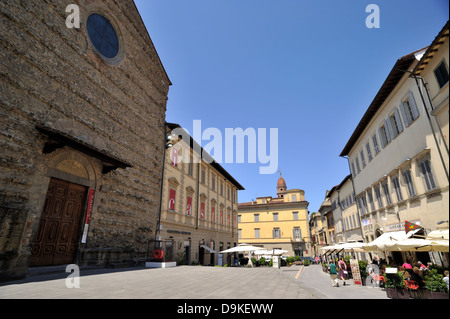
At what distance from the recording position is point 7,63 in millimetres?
8758

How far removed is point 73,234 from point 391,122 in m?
19.7

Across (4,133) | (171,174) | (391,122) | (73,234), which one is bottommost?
(73,234)

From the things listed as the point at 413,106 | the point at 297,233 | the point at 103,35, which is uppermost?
the point at 103,35

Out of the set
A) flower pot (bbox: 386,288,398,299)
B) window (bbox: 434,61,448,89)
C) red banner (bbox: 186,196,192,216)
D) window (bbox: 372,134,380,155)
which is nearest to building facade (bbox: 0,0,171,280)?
red banner (bbox: 186,196,192,216)

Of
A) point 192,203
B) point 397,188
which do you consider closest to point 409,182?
point 397,188

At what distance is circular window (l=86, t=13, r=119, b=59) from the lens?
13573mm

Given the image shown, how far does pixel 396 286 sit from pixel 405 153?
842 centimetres

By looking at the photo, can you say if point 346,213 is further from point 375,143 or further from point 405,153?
point 405,153

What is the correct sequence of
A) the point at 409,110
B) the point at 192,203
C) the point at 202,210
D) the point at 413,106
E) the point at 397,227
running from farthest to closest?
1. the point at 202,210
2. the point at 192,203
3. the point at 397,227
4. the point at 409,110
5. the point at 413,106

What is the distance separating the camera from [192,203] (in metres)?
23.8

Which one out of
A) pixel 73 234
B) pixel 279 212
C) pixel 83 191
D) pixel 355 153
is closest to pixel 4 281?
pixel 73 234

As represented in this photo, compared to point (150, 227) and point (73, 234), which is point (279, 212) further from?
point (73, 234)

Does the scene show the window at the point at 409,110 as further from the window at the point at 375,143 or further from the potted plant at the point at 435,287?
the potted plant at the point at 435,287
